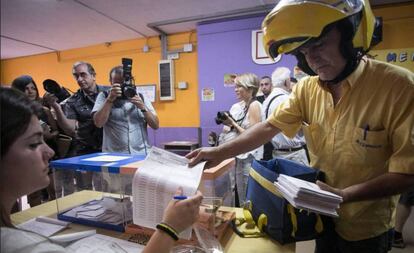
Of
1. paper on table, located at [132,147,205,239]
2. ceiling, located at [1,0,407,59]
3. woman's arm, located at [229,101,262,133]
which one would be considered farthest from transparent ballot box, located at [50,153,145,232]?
ceiling, located at [1,0,407,59]

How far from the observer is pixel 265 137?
1.13 m

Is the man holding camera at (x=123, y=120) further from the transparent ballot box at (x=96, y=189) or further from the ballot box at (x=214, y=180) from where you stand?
the ballot box at (x=214, y=180)

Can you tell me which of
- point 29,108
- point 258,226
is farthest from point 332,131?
point 29,108

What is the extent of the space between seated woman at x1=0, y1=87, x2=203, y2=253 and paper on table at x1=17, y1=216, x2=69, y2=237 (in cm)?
58

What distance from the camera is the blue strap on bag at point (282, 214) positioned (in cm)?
83

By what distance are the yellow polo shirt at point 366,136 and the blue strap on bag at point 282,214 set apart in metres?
0.09

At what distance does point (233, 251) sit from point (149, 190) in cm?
35

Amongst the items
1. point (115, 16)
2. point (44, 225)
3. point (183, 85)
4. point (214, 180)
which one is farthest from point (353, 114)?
point (183, 85)

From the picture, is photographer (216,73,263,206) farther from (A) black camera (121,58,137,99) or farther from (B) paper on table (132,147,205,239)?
(B) paper on table (132,147,205,239)

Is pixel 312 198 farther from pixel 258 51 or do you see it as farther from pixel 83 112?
pixel 258 51

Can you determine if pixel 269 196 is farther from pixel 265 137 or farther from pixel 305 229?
pixel 265 137

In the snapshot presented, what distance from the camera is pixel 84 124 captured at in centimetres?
209

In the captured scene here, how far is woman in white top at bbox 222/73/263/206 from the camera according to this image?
7.52 ft

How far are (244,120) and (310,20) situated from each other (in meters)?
1.69
